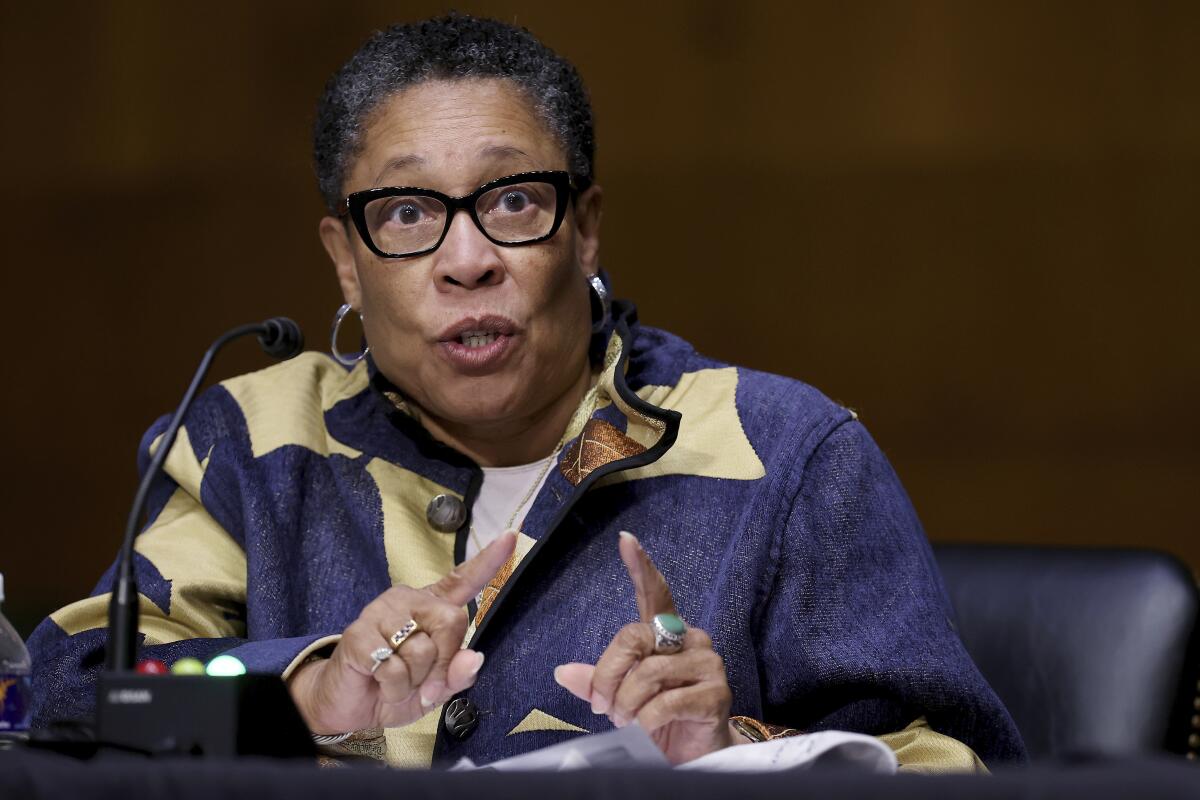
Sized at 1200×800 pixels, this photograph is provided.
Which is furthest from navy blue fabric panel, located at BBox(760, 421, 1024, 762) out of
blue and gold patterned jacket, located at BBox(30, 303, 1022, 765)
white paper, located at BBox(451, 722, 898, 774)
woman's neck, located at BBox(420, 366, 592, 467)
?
white paper, located at BBox(451, 722, 898, 774)

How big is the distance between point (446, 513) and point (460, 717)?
0.84 ft

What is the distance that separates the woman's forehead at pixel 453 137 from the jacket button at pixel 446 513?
0.34 m

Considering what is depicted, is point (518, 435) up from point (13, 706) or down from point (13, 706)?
up

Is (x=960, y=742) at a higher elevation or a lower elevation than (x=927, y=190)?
lower

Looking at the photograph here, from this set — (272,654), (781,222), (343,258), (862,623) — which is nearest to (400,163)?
(343,258)

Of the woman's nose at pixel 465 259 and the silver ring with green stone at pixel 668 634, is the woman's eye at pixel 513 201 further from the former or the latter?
the silver ring with green stone at pixel 668 634

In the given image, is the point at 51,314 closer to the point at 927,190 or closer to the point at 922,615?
the point at 927,190

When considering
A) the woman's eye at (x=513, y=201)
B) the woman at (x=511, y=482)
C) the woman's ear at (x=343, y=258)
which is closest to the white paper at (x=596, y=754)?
the woman at (x=511, y=482)

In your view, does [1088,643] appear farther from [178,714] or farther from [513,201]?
[178,714]

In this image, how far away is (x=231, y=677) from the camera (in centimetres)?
87

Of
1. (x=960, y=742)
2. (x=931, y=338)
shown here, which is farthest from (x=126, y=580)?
(x=931, y=338)

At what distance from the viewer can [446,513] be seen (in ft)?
5.53

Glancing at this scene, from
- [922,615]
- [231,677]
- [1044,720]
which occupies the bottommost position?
[1044,720]

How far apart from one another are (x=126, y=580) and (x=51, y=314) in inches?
102
